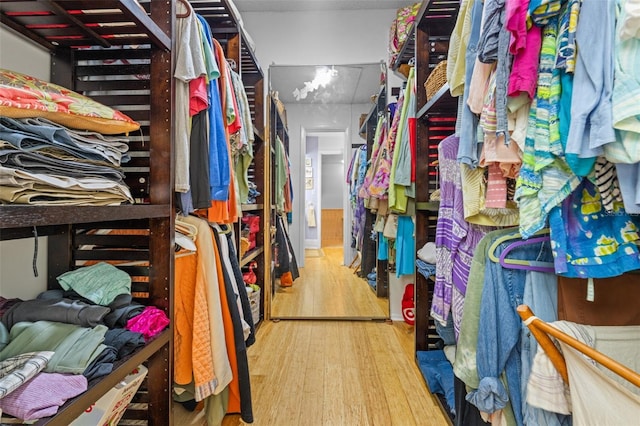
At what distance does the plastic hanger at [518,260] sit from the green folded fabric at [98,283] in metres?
1.07

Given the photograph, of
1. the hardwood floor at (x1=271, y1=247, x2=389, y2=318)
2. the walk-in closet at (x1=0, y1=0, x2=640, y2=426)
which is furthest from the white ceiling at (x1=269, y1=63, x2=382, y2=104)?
the hardwood floor at (x1=271, y1=247, x2=389, y2=318)

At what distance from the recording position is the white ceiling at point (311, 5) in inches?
107

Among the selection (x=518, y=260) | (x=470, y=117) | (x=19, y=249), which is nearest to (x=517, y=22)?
(x=470, y=117)

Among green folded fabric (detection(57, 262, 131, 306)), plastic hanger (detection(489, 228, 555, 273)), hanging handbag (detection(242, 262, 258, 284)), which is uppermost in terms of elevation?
plastic hanger (detection(489, 228, 555, 273))

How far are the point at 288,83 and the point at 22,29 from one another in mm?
2021

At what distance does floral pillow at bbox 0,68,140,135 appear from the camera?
64cm

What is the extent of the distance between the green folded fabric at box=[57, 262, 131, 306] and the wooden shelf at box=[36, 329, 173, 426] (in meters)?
0.17

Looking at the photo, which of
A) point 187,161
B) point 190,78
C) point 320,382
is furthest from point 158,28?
point 320,382

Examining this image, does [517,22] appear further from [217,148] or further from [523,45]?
[217,148]

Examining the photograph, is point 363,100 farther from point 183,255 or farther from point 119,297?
Answer: point 119,297

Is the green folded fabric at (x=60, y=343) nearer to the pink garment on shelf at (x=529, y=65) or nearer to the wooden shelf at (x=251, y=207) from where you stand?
the pink garment on shelf at (x=529, y=65)

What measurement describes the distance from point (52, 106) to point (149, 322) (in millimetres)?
562

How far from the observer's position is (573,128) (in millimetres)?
695

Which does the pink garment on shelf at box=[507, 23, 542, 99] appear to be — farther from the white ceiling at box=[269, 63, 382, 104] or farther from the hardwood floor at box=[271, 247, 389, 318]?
the hardwood floor at box=[271, 247, 389, 318]
